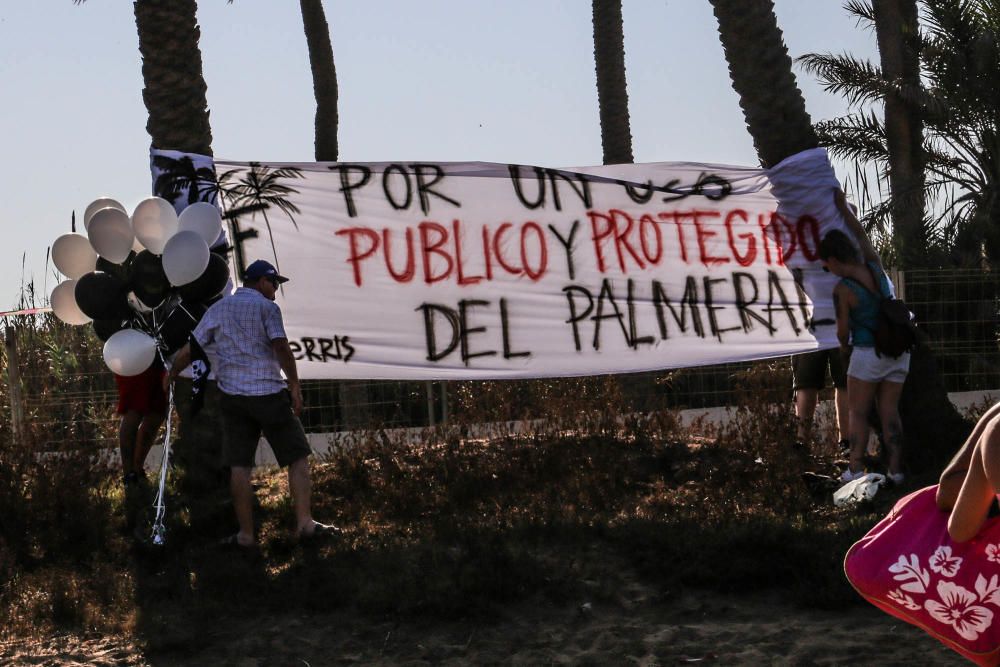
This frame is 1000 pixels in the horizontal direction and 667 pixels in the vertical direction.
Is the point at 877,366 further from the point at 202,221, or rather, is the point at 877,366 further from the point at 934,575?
the point at 934,575

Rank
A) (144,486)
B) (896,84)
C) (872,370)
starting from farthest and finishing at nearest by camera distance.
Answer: (896,84)
(144,486)
(872,370)

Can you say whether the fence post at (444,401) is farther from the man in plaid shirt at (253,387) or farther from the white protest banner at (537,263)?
the man in plaid shirt at (253,387)

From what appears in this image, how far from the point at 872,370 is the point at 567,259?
2.39 meters

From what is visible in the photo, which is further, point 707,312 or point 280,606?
point 707,312

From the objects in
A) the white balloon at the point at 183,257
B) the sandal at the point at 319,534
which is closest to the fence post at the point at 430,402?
the sandal at the point at 319,534

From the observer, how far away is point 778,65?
975 centimetres

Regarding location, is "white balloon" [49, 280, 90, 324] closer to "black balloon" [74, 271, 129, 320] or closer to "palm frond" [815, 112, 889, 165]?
"black balloon" [74, 271, 129, 320]

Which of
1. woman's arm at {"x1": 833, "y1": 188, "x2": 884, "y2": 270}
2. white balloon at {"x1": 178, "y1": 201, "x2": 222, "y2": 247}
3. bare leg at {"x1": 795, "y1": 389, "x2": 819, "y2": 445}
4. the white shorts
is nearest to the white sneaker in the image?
the white shorts

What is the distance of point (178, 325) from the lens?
8398 mm

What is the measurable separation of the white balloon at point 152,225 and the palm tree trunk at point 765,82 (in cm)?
422

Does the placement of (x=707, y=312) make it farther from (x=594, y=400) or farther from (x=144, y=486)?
(x=144, y=486)

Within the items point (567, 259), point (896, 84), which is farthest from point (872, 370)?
point (896, 84)

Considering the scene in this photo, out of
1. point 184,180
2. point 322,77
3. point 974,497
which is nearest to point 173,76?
point 184,180

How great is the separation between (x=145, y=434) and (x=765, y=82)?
4.97 meters
